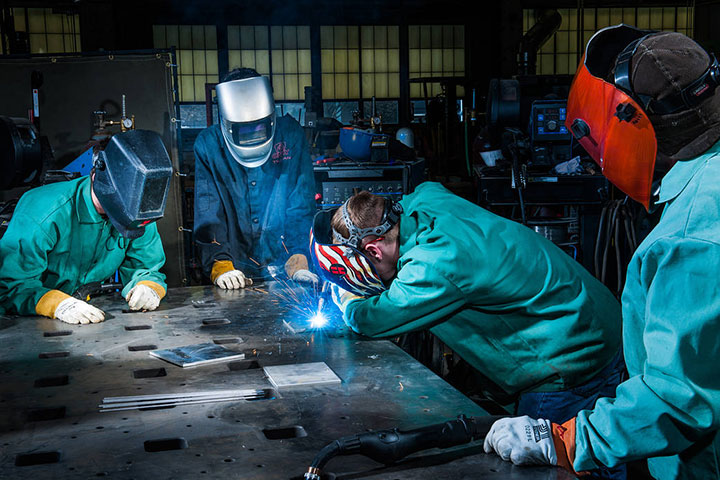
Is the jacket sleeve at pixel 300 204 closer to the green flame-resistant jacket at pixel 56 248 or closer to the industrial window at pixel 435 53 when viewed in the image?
the green flame-resistant jacket at pixel 56 248

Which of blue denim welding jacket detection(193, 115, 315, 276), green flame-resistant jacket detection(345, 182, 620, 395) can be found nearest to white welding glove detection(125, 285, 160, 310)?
blue denim welding jacket detection(193, 115, 315, 276)

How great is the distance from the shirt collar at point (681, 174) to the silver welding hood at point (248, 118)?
2499mm

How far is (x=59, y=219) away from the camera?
2721 millimetres

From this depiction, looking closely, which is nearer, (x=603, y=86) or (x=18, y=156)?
→ (x=603, y=86)

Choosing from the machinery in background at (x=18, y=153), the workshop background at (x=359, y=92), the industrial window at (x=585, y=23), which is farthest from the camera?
the industrial window at (x=585, y=23)

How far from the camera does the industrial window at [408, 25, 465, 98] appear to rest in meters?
11.6

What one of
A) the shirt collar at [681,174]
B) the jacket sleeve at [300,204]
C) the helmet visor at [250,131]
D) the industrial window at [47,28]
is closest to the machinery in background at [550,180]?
the jacket sleeve at [300,204]

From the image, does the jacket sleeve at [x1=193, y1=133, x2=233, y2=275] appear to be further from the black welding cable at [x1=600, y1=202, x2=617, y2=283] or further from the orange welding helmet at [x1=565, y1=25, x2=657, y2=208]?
the black welding cable at [x1=600, y1=202, x2=617, y2=283]

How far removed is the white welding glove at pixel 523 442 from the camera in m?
1.26

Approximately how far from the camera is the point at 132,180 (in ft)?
8.28

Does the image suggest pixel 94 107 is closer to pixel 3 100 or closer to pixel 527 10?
pixel 3 100

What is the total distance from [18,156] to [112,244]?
0.65m

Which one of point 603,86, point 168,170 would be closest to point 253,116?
point 168,170

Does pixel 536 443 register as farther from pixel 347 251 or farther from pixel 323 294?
pixel 323 294
